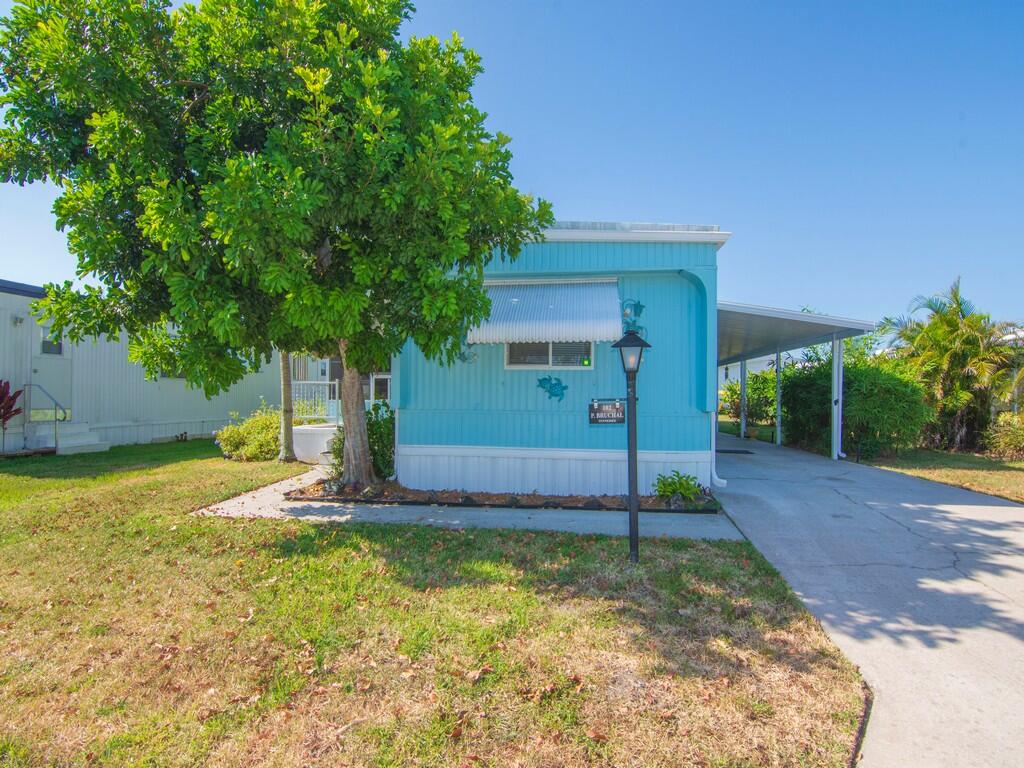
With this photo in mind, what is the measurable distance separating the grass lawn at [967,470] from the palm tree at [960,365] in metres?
0.90

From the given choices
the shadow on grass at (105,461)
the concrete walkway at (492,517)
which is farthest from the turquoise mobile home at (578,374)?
the shadow on grass at (105,461)

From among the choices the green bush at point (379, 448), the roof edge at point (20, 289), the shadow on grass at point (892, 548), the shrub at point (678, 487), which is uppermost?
the roof edge at point (20, 289)

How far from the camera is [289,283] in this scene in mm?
5062

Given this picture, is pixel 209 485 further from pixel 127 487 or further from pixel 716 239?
pixel 716 239

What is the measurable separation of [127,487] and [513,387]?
668 centimetres

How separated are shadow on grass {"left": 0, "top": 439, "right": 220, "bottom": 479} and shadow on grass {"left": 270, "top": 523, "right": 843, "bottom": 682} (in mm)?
7341

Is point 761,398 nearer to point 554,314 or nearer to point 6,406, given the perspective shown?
point 554,314

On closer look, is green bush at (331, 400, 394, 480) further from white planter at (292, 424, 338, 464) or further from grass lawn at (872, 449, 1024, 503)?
grass lawn at (872, 449, 1024, 503)

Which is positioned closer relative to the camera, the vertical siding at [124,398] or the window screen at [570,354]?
the window screen at [570,354]

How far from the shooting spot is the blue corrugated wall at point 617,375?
24.7ft

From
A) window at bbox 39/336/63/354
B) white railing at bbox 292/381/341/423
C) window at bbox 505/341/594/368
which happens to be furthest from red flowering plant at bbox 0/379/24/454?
window at bbox 505/341/594/368

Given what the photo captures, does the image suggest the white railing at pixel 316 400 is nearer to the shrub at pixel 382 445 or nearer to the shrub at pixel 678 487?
the shrub at pixel 382 445

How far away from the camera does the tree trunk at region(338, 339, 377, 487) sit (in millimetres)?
7910

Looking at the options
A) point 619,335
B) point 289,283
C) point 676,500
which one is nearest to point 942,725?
point 676,500
